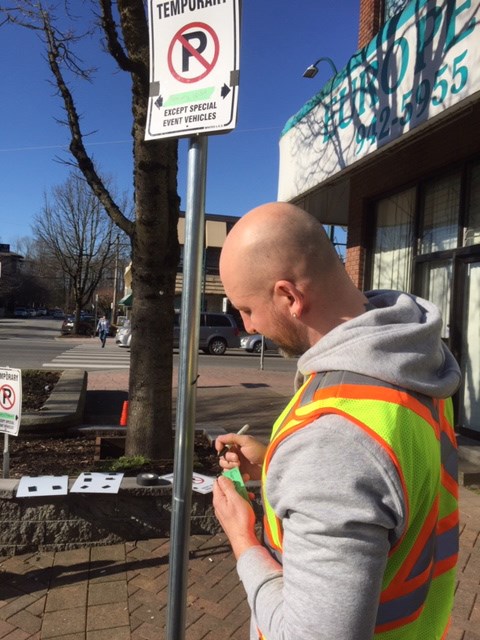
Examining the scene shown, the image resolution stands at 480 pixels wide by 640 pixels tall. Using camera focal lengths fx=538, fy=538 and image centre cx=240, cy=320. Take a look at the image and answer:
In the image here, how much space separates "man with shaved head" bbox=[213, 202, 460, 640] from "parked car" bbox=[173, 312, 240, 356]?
71.8 feet

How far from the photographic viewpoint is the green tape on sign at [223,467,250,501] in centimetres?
145

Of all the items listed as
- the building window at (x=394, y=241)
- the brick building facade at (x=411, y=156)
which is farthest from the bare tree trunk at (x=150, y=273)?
the building window at (x=394, y=241)

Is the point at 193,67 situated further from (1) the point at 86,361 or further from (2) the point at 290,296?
(1) the point at 86,361

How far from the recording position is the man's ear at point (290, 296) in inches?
46.6

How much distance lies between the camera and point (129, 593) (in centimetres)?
312

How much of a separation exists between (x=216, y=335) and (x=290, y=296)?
73.0 feet

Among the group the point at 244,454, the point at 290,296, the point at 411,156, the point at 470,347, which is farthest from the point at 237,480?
the point at 411,156

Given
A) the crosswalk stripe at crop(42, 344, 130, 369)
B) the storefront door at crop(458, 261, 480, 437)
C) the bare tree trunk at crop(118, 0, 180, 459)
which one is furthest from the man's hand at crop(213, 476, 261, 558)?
the crosswalk stripe at crop(42, 344, 130, 369)

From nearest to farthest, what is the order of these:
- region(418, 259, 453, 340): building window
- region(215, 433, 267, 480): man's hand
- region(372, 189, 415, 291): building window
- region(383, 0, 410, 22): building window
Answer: region(215, 433, 267, 480): man's hand → region(418, 259, 453, 340): building window → region(383, 0, 410, 22): building window → region(372, 189, 415, 291): building window

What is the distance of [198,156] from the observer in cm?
195

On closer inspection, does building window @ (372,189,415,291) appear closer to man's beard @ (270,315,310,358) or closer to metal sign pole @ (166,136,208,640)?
metal sign pole @ (166,136,208,640)

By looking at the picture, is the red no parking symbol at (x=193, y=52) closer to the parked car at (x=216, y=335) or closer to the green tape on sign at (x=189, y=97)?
the green tape on sign at (x=189, y=97)

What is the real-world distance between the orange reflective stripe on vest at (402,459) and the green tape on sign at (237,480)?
9.2 inches

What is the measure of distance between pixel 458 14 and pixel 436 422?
17.3 feet
